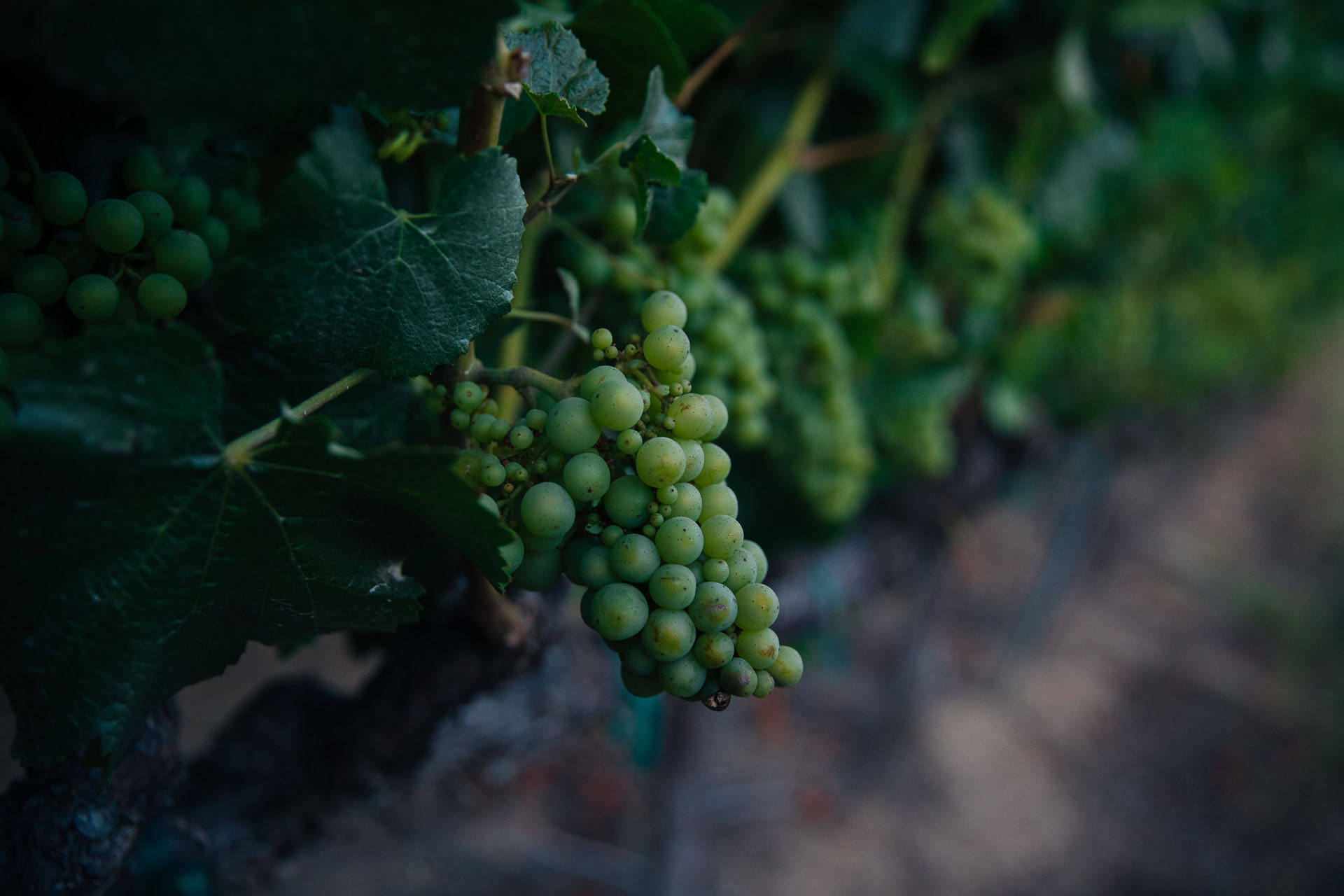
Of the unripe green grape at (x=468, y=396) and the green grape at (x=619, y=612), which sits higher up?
the unripe green grape at (x=468, y=396)

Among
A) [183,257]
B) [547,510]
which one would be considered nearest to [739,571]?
[547,510]

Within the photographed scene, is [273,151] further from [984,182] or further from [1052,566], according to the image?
[1052,566]

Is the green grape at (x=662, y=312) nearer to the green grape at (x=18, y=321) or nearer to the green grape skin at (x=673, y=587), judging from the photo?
the green grape skin at (x=673, y=587)

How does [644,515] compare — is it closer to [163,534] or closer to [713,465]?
[713,465]

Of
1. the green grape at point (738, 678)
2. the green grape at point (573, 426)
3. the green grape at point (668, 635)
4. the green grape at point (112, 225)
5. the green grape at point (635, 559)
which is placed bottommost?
the green grape at point (738, 678)

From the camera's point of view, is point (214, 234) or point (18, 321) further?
point (214, 234)

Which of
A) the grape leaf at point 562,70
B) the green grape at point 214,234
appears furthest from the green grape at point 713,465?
the green grape at point 214,234

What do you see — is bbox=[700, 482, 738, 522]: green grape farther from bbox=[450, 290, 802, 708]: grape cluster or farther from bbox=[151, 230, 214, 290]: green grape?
bbox=[151, 230, 214, 290]: green grape
